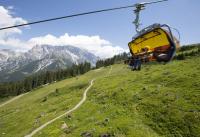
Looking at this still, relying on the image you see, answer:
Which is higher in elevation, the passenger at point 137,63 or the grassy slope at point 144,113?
the passenger at point 137,63

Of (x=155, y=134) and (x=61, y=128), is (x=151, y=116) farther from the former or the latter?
(x=61, y=128)

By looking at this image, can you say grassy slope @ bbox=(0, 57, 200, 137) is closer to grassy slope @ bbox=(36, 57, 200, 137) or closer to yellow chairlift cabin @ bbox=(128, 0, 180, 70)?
grassy slope @ bbox=(36, 57, 200, 137)

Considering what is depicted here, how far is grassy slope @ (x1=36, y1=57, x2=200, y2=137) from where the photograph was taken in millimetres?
47938

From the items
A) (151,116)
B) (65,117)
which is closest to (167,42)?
(151,116)

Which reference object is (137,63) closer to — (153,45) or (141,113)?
(153,45)

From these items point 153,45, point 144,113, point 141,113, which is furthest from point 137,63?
point 141,113

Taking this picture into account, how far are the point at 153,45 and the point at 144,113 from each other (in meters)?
33.8

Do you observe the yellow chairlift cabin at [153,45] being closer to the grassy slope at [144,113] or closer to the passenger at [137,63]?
the passenger at [137,63]

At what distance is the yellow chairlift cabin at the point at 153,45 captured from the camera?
73.9 ft

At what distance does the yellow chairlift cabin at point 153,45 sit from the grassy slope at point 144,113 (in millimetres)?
23390

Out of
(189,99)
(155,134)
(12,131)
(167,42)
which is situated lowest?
(12,131)

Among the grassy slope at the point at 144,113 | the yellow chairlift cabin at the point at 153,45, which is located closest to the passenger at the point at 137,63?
the yellow chairlift cabin at the point at 153,45

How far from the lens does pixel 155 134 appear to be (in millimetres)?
46906

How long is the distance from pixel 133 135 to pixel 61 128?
16097 mm
